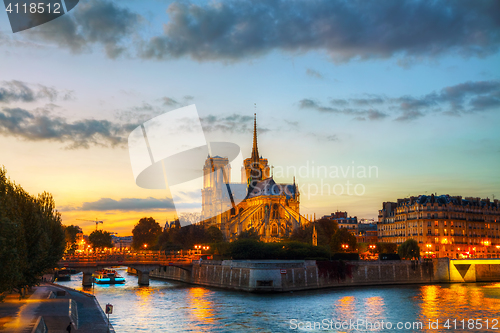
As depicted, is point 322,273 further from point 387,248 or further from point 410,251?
point 387,248

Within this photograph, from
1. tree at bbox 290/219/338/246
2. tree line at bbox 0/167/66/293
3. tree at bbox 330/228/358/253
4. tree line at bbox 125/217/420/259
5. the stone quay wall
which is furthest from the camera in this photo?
tree at bbox 290/219/338/246

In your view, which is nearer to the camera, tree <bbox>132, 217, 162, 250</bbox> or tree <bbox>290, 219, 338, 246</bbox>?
tree <bbox>290, 219, 338, 246</bbox>

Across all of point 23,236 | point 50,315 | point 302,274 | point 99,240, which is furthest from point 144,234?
point 23,236

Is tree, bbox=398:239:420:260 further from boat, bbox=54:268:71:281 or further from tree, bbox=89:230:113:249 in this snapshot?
tree, bbox=89:230:113:249

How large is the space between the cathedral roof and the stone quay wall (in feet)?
185

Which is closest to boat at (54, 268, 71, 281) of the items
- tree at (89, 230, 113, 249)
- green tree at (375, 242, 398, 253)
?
green tree at (375, 242, 398, 253)

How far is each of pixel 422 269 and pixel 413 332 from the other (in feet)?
127

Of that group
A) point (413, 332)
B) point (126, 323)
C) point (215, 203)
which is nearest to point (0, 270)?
point (126, 323)

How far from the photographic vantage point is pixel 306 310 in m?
40.8

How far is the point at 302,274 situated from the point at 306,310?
54.0 feet

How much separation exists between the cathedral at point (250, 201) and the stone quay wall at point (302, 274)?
45009 millimetres

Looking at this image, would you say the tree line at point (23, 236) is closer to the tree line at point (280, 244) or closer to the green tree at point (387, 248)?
the tree line at point (280, 244)

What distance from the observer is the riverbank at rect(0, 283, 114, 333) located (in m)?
24.2

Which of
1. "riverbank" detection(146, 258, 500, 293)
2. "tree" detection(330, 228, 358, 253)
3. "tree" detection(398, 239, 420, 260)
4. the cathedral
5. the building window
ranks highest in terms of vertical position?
the cathedral
